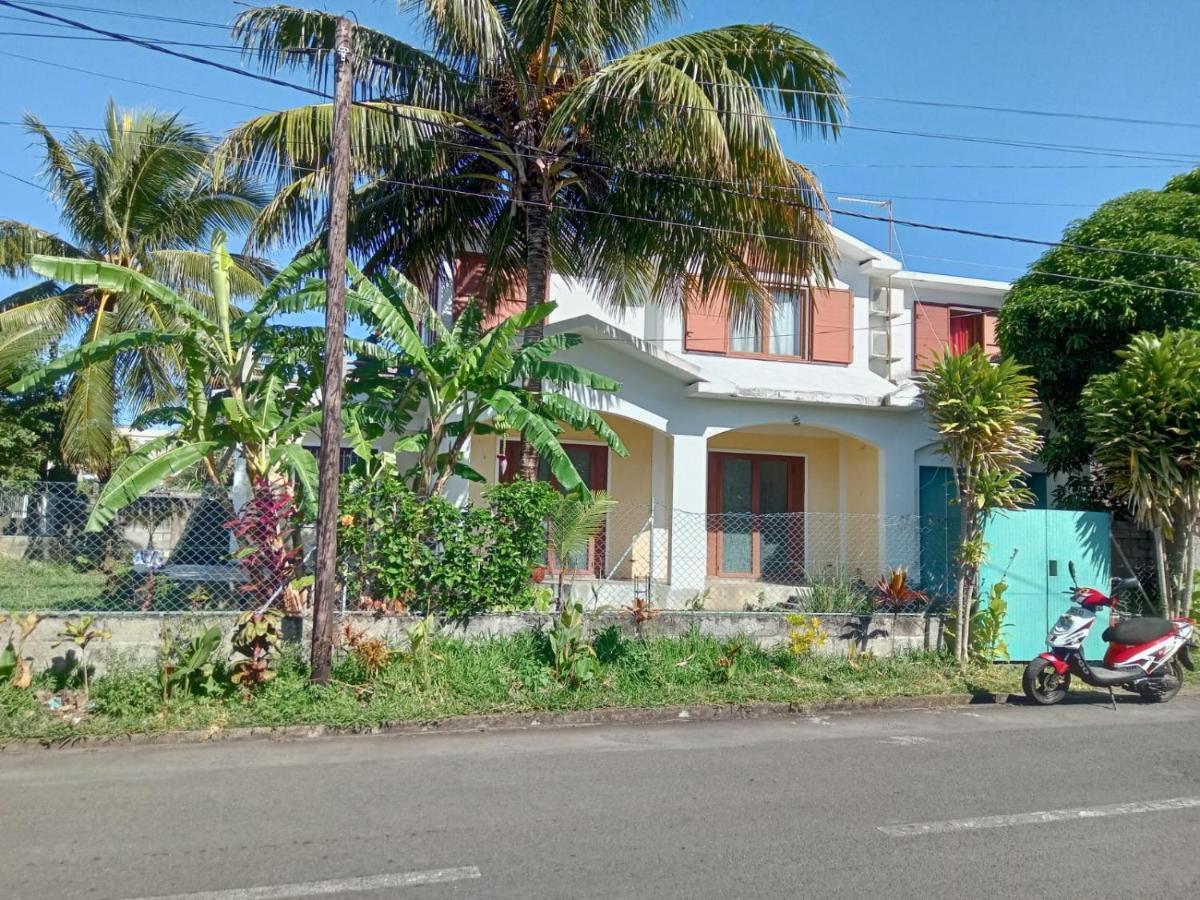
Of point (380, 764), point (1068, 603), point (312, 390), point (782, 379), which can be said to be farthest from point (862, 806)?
point (782, 379)

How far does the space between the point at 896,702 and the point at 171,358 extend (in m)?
14.1

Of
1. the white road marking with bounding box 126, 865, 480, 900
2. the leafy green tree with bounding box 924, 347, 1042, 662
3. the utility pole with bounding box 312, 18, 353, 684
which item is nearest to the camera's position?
the white road marking with bounding box 126, 865, 480, 900

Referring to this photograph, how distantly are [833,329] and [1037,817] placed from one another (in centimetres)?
1201

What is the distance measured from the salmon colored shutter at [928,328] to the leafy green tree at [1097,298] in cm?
301

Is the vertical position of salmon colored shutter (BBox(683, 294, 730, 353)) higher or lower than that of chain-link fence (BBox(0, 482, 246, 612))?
higher

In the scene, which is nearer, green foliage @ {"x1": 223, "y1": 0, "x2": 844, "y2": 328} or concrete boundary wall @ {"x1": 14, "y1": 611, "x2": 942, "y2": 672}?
concrete boundary wall @ {"x1": 14, "y1": 611, "x2": 942, "y2": 672}

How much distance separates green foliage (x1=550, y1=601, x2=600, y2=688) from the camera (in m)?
9.27

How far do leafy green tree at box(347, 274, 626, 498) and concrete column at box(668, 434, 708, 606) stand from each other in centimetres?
227

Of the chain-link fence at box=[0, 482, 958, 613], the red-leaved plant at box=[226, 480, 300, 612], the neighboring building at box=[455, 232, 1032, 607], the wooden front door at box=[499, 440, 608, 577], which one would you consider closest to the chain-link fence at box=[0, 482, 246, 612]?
the chain-link fence at box=[0, 482, 958, 613]

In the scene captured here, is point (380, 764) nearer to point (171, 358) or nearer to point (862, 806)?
point (862, 806)

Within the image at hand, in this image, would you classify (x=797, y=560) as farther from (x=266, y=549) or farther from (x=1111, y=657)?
(x=266, y=549)

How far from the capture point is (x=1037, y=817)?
19.4 feet

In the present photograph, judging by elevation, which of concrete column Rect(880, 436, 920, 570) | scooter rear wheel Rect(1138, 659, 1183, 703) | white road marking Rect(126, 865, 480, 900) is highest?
concrete column Rect(880, 436, 920, 570)

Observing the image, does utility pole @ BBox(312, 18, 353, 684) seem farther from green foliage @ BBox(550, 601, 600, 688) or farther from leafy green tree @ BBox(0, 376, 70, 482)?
leafy green tree @ BBox(0, 376, 70, 482)
